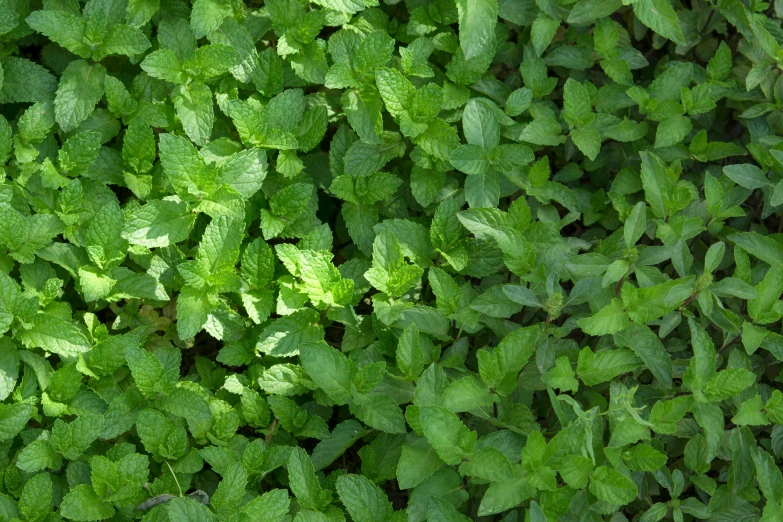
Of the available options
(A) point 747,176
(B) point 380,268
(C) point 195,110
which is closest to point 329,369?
(B) point 380,268

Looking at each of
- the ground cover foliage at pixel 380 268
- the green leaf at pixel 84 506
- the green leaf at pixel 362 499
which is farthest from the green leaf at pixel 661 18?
the green leaf at pixel 84 506

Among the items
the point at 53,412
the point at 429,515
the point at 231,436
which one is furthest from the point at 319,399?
the point at 53,412

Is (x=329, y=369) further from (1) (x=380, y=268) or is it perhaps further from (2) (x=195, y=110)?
(2) (x=195, y=110)

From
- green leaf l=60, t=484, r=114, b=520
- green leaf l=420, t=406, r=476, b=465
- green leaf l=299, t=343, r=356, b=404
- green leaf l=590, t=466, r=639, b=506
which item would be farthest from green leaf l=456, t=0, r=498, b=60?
green leaf l=60, t=484, r=114, b=520

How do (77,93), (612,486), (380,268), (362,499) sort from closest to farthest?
1. (612,486)
2. (362,499)
3. (380,268)
4. (77,93)

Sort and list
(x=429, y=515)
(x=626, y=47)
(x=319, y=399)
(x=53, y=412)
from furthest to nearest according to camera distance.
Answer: (x=626, y=47)
(x=319, y=399)
(x=53, y=412)
(x=429, y=515)

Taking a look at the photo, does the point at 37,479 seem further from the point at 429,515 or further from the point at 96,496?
the point at 429,515

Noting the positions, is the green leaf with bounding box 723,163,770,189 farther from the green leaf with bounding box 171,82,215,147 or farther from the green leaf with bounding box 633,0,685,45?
the green leaf with bounding box 171,82,215,147

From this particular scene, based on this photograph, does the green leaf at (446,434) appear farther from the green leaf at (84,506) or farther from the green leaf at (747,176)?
the green leaf at (747,176)

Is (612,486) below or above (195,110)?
below
